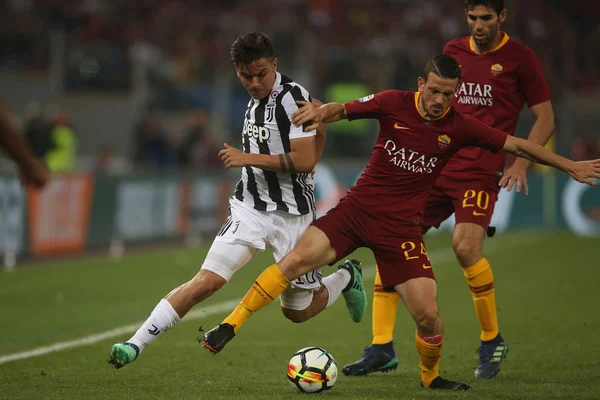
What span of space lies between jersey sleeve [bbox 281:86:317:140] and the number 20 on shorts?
1384mm

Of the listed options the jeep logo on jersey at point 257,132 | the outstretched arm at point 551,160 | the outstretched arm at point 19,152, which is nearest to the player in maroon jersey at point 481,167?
the outstretched arm at point 551,160

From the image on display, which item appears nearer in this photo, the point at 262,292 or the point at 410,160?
the point at 262,292

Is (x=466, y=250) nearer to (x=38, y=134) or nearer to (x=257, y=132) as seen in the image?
(x=257, y=132)

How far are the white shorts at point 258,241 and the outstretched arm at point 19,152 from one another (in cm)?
182

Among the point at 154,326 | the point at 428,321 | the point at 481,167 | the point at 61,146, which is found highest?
the point at 481,167

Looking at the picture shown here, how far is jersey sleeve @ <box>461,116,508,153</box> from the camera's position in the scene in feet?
20.4

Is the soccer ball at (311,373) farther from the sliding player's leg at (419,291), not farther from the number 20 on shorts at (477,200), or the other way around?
the number 20 on shorts at (477,200)

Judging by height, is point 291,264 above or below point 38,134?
above

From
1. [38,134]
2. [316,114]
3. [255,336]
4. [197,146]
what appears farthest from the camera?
[197,146]

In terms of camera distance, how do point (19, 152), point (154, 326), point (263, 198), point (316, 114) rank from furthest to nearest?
point (263, 198)
point (154, 326)
point (316, 114)
point (19, 152)

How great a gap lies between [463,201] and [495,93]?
853mm

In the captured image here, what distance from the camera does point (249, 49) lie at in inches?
241

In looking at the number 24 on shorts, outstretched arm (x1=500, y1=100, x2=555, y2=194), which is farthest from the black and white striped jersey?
outstretched arm (x1=500, y1=100, x2=555, y2=194)

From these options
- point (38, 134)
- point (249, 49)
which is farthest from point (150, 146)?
point (249, 49)
